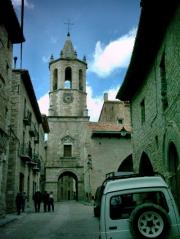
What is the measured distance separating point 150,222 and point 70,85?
47.5m

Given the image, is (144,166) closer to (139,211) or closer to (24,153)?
(139,211)

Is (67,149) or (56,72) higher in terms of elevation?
(56,72)

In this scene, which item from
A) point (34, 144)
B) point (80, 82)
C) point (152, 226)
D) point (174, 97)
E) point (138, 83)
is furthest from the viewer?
point (80, 82)

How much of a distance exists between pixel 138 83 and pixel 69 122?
3454 cm

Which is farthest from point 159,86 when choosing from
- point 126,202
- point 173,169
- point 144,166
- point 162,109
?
point 126,202

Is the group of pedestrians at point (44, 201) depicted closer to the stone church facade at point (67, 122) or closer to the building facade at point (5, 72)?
the building facade at point (5, 72)

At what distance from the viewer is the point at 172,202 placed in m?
6.40

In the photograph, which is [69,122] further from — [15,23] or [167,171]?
[167,171]

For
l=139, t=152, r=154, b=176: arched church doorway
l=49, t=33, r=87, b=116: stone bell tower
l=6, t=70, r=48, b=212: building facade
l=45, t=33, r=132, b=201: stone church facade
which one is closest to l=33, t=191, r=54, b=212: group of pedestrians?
l=6, t=70, r=48, b=212: building facade

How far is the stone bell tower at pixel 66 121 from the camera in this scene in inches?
1882

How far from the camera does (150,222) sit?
5.93 metres

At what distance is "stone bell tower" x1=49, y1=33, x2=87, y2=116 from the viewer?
51.3 m

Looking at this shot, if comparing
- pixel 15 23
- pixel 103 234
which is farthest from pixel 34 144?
pixel 103 234

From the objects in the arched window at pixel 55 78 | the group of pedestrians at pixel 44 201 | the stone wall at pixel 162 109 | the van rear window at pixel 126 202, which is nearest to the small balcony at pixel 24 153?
the group of pedestrians at pixel 44 201
